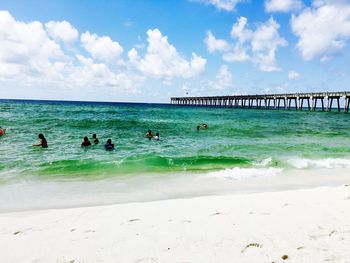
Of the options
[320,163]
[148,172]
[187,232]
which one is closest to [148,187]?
[148,172]

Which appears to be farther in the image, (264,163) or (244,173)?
(264,163)

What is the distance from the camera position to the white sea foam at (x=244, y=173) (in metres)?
9.81

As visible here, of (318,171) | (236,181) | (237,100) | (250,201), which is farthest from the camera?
(237,100)

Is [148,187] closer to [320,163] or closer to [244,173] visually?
[244,173]

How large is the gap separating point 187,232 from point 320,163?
30.6 feet

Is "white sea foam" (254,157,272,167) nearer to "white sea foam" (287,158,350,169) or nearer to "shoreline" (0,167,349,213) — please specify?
"white sea foam" (287,158,350,169)

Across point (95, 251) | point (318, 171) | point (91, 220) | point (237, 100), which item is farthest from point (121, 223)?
point (237, 100)

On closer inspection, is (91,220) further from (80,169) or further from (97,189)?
(80,169)

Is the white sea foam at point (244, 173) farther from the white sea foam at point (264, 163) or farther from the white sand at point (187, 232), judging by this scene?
the white sand at point (187, 232)

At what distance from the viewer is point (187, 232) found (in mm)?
4758

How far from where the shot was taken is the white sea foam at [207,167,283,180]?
386 inches

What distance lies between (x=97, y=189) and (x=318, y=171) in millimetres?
7894

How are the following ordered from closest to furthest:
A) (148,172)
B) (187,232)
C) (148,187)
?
(187,232)
(148,187)
(148,172)

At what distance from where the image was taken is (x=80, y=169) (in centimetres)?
1075
